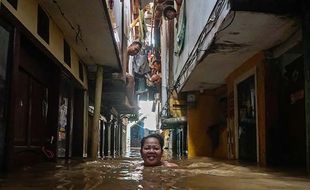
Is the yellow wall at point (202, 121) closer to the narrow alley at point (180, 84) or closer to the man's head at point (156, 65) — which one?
the narrow alley at point (180, 84)

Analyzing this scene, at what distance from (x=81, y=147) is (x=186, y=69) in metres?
3.79

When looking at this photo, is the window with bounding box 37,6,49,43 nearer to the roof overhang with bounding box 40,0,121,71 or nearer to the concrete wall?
the roof overhang with bounding box 40,0,121,71

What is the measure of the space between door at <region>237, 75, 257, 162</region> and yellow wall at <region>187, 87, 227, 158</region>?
401cm

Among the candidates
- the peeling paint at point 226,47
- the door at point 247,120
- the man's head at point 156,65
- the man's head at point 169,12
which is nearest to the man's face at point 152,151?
the peeling paint at point 226,47

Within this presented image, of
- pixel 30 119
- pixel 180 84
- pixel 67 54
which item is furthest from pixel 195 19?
pixel 30 119

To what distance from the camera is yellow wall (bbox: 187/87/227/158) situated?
15.0 metres

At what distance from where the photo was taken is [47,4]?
7188mm

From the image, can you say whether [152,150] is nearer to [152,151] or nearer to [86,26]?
[152,151]

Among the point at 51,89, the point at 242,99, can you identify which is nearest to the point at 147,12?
the point at 242,99

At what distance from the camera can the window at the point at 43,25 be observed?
6820mm

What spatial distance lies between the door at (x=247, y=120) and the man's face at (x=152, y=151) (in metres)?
2.81

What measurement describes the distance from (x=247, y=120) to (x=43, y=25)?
565 cm

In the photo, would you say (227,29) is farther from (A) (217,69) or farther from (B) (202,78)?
(B) (202,78)

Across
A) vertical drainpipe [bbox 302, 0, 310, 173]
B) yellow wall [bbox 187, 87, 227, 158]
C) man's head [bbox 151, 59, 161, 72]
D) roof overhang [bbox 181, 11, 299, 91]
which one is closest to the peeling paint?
roof overhang [bbox 181, 11, 299, 91]
